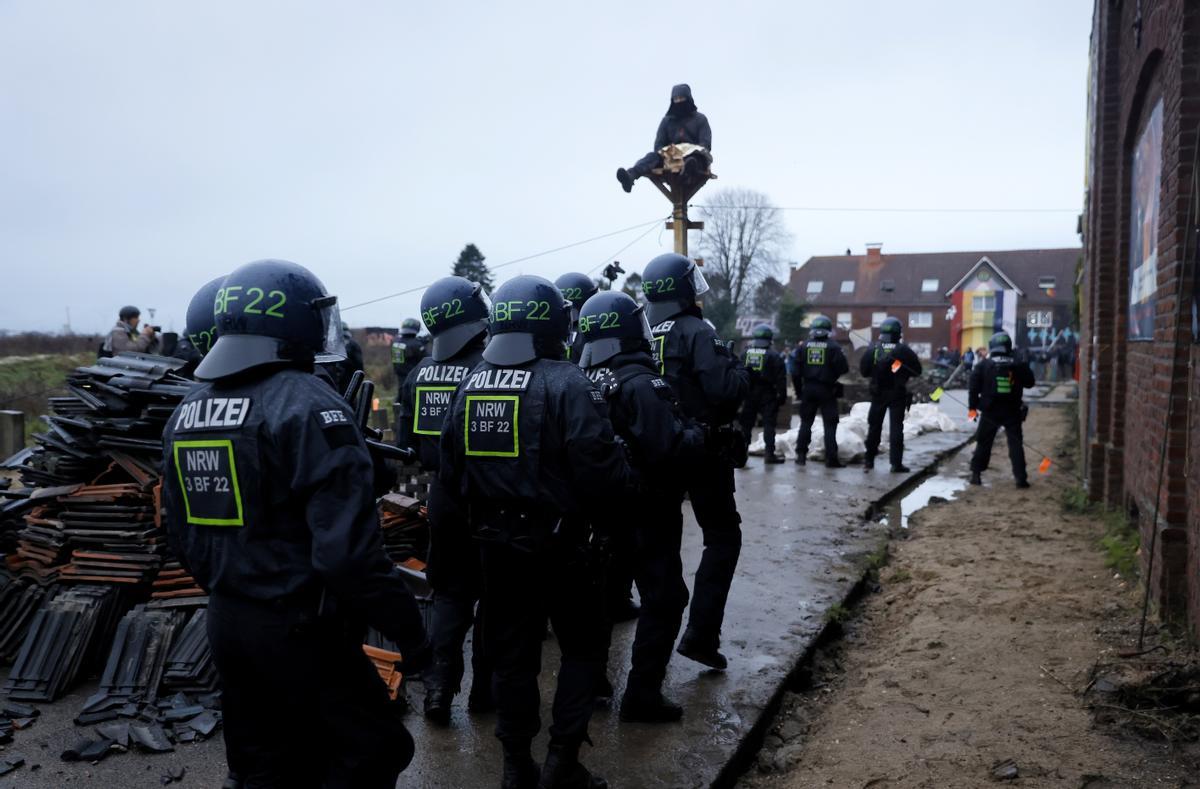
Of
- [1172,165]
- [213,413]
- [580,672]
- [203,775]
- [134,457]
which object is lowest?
[203,775]

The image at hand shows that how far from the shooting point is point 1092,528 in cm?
802

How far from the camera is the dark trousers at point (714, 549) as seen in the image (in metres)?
4.72

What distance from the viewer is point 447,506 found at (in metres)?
4.24

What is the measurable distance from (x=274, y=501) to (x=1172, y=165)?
526cm

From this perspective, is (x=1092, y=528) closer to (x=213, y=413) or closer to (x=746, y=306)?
(x=213, y=413)

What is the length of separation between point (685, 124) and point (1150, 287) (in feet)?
17.3

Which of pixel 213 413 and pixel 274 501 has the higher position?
pixel 213 413

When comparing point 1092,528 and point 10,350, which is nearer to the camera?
point 1092,528

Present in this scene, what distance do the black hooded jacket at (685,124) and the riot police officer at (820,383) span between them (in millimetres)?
3434

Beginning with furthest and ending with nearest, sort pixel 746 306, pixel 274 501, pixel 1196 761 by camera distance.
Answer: pixel 746 306
pixel 1196 761
pixel 274 501

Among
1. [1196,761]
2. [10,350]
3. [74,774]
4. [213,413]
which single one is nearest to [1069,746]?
[1196,761]

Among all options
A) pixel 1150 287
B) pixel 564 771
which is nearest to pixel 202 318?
pixel 564 771

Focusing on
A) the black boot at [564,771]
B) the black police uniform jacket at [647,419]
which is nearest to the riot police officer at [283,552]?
the black boot at [564,771]

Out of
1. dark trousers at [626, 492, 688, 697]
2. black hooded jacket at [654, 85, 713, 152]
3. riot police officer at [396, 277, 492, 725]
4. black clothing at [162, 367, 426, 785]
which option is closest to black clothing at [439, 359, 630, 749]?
riot police officer at [396, 277, 492, 725]
